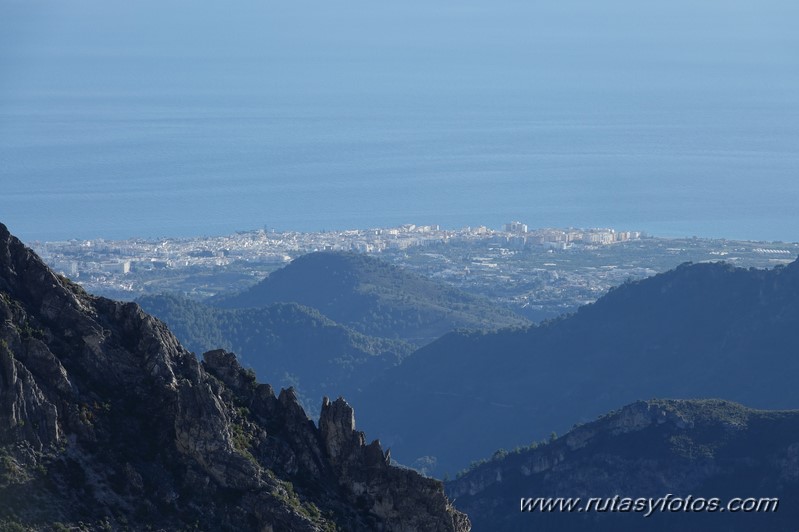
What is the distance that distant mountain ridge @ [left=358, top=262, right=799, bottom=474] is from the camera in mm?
85938

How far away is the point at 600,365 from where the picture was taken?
95.1m

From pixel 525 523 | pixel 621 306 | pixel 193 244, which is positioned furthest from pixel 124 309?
pixel 193 244

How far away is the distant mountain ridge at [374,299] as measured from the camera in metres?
125

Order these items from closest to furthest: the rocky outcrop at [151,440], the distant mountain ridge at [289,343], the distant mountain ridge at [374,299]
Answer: the rocky outcrop at [151,440]
the distant mountain ridge at [289,343]
the distant mountain ridge at [374,299]

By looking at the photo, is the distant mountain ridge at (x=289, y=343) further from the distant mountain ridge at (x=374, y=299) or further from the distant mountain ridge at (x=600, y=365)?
the distant mountain ridge at (x=374, y=299)

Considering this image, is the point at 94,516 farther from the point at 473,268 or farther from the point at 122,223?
the point at 122,223

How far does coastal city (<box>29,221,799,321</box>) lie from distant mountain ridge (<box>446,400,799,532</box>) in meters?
71.9

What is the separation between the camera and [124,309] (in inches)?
1096

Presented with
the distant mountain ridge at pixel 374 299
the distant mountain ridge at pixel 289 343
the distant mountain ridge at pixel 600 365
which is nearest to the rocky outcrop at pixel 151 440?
the distant mountain ridge at pixel 600 365

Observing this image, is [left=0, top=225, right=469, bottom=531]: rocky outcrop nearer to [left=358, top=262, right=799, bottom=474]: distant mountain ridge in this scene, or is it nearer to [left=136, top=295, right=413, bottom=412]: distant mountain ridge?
[left=358, top=262, right=799, bottom=474]: distant mountain ridge

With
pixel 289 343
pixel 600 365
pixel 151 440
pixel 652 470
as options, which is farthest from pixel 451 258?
pixel 151 440

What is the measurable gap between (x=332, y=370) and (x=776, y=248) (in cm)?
5585

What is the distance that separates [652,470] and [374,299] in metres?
73.8

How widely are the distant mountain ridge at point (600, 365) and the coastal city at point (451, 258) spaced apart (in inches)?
1284
